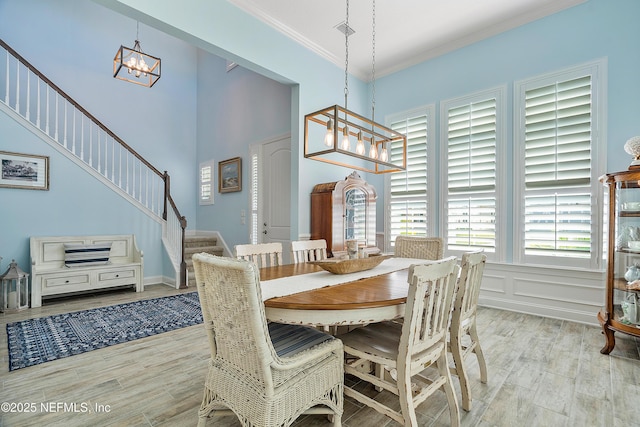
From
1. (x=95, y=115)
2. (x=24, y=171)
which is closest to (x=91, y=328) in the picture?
(x=24, y=171)

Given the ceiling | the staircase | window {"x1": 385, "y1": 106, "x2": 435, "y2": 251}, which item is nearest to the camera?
the ceiling

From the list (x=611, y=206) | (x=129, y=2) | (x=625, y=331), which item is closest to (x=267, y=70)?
(x=129, y=2)

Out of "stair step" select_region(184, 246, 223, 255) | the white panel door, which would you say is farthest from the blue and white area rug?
"stair step" select_region(184, 246, 223, 255)

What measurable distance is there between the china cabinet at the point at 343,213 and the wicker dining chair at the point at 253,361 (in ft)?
7.12

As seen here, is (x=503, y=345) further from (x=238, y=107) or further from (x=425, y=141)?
(x=238, y=107)

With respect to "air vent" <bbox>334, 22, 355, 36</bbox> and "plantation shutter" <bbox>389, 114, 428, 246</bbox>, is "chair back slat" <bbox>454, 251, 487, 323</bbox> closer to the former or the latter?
"plantation shutter" <bbox>389, 114, 428, 246</bbox>

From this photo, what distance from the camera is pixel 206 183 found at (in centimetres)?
683

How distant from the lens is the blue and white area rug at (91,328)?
8.49 feet

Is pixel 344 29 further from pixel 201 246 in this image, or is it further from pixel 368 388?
pixel 201 246

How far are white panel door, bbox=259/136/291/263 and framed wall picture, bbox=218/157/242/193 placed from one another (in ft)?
2.43

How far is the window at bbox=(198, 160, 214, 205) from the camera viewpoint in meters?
6.67

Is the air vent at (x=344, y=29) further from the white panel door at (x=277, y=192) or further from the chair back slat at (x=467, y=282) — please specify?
the chair back slat at (x=467, y=282)

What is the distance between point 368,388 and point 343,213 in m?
2.35

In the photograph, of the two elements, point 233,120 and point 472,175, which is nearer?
point 472,175
